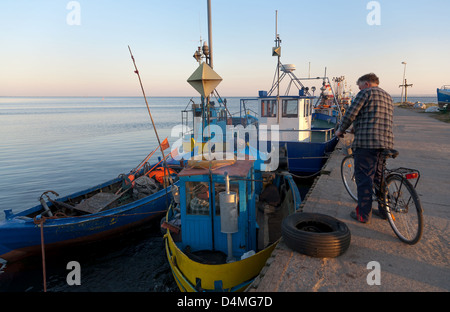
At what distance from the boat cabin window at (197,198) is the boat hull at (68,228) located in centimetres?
176

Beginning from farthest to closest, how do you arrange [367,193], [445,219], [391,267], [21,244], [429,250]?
[21,244] < [445,219] < [367,193] < [429,250] < [391,267]

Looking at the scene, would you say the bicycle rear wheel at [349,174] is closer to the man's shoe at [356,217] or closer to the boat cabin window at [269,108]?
the man's shoe at [356,217]

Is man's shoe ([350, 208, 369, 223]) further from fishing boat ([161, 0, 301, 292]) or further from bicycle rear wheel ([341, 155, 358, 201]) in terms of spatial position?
fishing boat ([161, 0, 301, 292])

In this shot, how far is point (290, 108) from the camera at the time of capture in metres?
15.2

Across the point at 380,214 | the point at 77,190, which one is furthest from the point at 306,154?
the point at 77,190

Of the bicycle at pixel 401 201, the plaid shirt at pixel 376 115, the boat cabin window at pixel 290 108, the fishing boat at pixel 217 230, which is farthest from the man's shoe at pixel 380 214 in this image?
the boat cabin window at pixel 290 108

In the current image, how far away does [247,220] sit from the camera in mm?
5320

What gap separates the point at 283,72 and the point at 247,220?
12.3 m

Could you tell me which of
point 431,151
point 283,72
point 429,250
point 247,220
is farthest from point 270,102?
point 429,250

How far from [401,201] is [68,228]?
9.05m

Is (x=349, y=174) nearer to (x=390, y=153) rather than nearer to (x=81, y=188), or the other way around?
(x=390, y=153)

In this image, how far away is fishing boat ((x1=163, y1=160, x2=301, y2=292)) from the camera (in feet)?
15.4

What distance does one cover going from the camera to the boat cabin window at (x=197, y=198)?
5.30m
